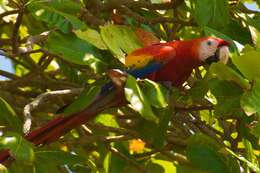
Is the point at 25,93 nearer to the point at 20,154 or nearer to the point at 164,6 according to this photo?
the point at 164,6

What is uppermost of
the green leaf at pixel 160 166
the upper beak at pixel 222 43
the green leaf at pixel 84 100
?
the upper beak at pixel 222 43

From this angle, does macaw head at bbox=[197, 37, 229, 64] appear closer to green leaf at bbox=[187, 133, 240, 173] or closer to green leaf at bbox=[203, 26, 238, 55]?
green leaf at bbox=[203, 26, 238, 55]

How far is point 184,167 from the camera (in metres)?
2.36

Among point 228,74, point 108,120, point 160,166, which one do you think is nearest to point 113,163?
point 108,120

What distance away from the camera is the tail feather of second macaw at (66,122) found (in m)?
1.86

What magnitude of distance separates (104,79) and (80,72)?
0.64 meters

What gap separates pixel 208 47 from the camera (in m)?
2.03

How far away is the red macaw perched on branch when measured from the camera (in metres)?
1.89

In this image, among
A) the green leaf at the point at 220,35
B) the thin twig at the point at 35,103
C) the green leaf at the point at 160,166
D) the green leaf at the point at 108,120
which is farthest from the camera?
the green leaf at the point at 160,166

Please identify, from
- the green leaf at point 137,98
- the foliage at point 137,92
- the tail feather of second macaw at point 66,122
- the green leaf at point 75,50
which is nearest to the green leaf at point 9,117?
the foliage at point 137,92

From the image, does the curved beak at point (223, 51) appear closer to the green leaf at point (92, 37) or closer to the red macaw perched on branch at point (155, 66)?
the red macaw perched on branch at point (155, 66)

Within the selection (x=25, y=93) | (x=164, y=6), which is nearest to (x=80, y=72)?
(x=25, y=93)

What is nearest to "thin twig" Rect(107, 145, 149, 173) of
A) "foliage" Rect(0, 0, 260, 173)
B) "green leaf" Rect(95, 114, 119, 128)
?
"foliage" Rect(0, 0, 260, 173)

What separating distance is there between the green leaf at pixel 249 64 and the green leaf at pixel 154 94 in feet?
0.70
